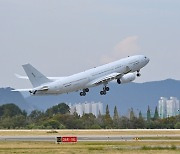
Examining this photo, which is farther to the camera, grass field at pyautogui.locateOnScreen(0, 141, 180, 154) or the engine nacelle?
the engine nacelle

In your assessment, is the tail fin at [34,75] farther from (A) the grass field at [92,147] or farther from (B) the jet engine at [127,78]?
(A) the grass field at [92,147]

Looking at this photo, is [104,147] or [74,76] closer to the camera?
[104,147]

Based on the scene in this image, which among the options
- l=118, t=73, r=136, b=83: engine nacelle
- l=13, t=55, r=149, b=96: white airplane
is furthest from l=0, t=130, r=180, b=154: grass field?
l=118, t=73, r=136, b=83: engine nacelle

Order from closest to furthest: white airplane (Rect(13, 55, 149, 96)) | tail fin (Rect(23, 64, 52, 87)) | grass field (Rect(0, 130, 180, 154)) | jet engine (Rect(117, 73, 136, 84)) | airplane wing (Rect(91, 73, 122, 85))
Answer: grass field (Rect(0, 130, 180, 154)) → tail fin (Rect(23, 64, 52, 87)) → white airplane (Rect(13, 55, 149, 96)) → airplane wing (Rect(91, 73, 122, 85)) → jet engine (Rect(117, 73, 136, 84))

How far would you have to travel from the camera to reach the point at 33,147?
106 meters

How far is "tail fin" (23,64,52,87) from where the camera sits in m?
156

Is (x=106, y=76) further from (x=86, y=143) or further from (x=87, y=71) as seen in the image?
(x=86, y=143)

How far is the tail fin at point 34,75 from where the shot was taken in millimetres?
155500

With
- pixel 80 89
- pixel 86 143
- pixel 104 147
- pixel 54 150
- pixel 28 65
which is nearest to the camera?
pixel 54 150

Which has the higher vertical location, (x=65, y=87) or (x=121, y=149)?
(x=65, y=87)

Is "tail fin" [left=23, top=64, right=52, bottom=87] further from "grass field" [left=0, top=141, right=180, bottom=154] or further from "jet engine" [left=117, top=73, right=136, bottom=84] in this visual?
"grass field" [left=0, top=141, right=180, bottom=154]

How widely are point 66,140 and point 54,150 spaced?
63.0 ft

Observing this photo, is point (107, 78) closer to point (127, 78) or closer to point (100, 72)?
point (100, 72)

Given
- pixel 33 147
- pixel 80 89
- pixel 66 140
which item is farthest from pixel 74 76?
pixel 33 147
